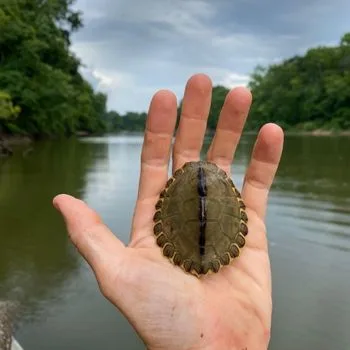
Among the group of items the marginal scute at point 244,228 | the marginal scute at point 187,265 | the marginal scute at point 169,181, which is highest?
the marginal scute at point 169,181

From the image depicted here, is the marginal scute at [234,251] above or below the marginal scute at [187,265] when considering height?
above

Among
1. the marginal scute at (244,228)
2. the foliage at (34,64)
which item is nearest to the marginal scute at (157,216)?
the marginal scute at (244,228)

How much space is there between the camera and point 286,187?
18.0 m

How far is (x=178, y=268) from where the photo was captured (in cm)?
293

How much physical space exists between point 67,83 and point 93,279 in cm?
4430

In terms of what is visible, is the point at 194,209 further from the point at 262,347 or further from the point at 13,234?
the point at 13,234

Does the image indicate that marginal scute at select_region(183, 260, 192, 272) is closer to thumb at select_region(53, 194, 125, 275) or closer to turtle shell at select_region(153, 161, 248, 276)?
turtle shell at select_region(153, 161, 248, 276)

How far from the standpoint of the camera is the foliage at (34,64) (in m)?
40.2

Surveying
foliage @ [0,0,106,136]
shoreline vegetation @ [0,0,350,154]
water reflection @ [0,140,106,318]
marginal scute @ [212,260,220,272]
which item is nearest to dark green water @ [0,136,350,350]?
water reflection @ [0,140,106,318]

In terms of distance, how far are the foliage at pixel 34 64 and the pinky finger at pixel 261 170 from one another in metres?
37.2

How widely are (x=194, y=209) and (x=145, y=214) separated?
1.00 feet

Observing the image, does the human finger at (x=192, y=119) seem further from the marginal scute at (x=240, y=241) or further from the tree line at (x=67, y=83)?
the tree line at (x=67, y=83)

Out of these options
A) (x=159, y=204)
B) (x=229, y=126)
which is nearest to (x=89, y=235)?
(x=159, y=204)

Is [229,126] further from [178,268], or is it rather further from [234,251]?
[178,268]
